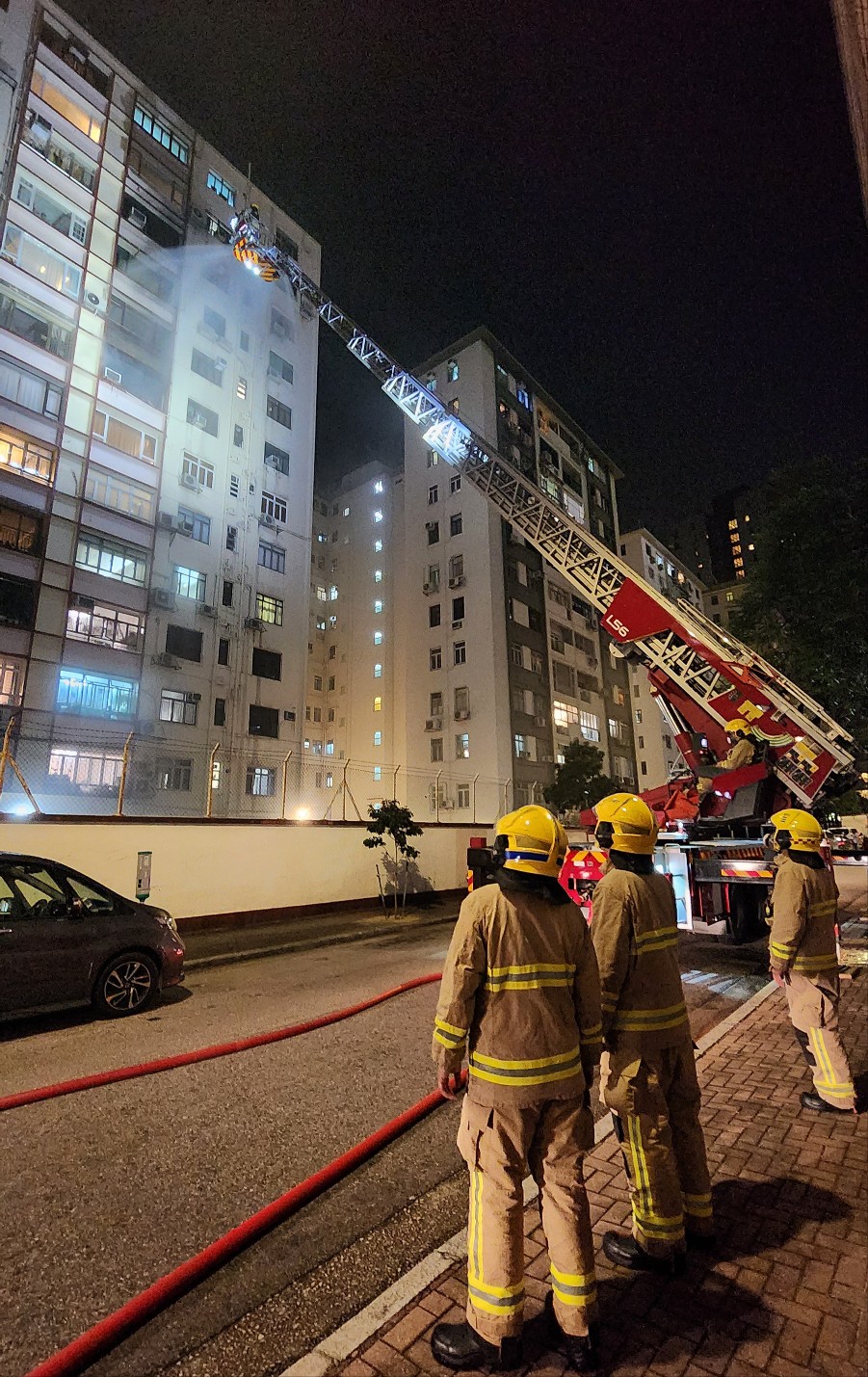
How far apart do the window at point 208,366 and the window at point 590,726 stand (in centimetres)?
2723

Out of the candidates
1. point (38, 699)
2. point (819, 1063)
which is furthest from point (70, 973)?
point (38, 699)

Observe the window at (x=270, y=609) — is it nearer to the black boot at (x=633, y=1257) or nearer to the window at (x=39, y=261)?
the window at (x=39, y=261)

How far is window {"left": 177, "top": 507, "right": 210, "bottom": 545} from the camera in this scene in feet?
83.5

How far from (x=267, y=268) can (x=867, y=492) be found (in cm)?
2503

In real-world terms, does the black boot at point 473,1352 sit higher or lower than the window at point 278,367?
lower

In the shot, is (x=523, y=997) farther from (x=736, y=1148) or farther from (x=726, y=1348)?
(x=736, y=1148)

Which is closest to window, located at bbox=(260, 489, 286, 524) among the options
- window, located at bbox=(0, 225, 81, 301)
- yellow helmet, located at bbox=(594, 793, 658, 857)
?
window, located at bbox=(0, 225, 81, 301)

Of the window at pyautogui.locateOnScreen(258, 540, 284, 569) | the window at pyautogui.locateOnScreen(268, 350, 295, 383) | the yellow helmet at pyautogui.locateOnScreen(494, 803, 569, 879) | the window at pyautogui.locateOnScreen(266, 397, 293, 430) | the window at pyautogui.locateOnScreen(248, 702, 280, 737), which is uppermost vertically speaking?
the window at pyautogui.locateOnScreen(268, 350, 295, 383)

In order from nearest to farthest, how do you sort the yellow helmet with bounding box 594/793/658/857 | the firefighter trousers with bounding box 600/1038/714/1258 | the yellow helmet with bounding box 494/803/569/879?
1. the yellow helmet with bounding box 494/803/569/879
2. the firefighter trousers with bounding box 600/1038/714/1258
3. the yellow helmet with bounding box 594/793/658/857

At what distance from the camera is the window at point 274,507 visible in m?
29.1

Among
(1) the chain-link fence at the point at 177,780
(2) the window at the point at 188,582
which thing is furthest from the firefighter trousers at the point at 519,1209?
(2) the window at the point at 188,582

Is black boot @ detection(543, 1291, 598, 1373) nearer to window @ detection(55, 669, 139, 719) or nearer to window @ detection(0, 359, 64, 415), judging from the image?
window @ detection(55, 669, 139, 719)

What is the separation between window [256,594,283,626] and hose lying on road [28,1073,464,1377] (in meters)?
25.6

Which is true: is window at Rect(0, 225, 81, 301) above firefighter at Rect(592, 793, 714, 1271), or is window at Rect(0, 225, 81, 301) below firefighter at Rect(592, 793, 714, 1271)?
above
